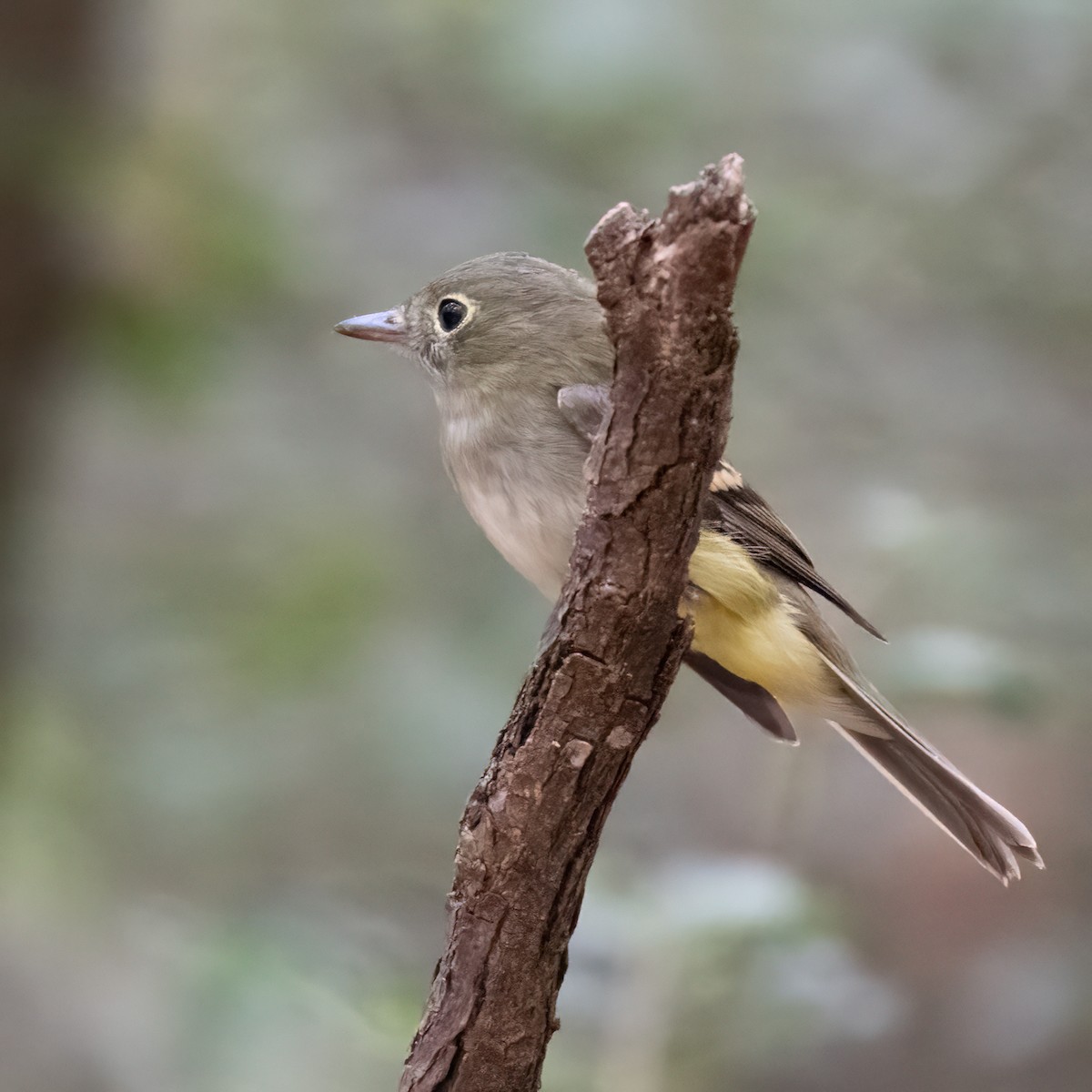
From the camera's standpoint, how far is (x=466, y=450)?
269 cm

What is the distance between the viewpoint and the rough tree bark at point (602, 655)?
5.35ft

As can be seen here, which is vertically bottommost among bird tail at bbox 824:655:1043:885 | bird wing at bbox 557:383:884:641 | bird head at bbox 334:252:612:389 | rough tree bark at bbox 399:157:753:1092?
rough tree bark at bbox 399:157:753:1092

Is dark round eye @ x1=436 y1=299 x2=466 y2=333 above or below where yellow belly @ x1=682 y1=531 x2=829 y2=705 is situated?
above

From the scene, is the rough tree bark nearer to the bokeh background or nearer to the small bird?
the small bird

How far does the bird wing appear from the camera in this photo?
8.48 ft

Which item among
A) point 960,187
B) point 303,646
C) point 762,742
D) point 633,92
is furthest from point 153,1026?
point 960,187

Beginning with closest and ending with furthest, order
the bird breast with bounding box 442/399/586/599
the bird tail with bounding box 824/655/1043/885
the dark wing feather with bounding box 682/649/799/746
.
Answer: the bird breast with bounding box 442/399/586/599
the bird tail with bounding box 824/655/1043/885
the dark wing feather with bounding box 682/649/799/746

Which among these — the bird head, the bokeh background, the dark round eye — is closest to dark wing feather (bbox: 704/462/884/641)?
the bird head

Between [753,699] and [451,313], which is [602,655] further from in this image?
[451,313]

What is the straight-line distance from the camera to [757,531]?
2654 mm

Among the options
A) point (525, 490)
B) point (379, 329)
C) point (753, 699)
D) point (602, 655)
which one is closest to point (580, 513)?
point (525, 490)

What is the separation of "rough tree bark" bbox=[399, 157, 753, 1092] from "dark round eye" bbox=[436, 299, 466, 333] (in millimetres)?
1229

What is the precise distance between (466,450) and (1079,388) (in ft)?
7.58

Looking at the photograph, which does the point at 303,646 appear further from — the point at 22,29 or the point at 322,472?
the point at 22,29
